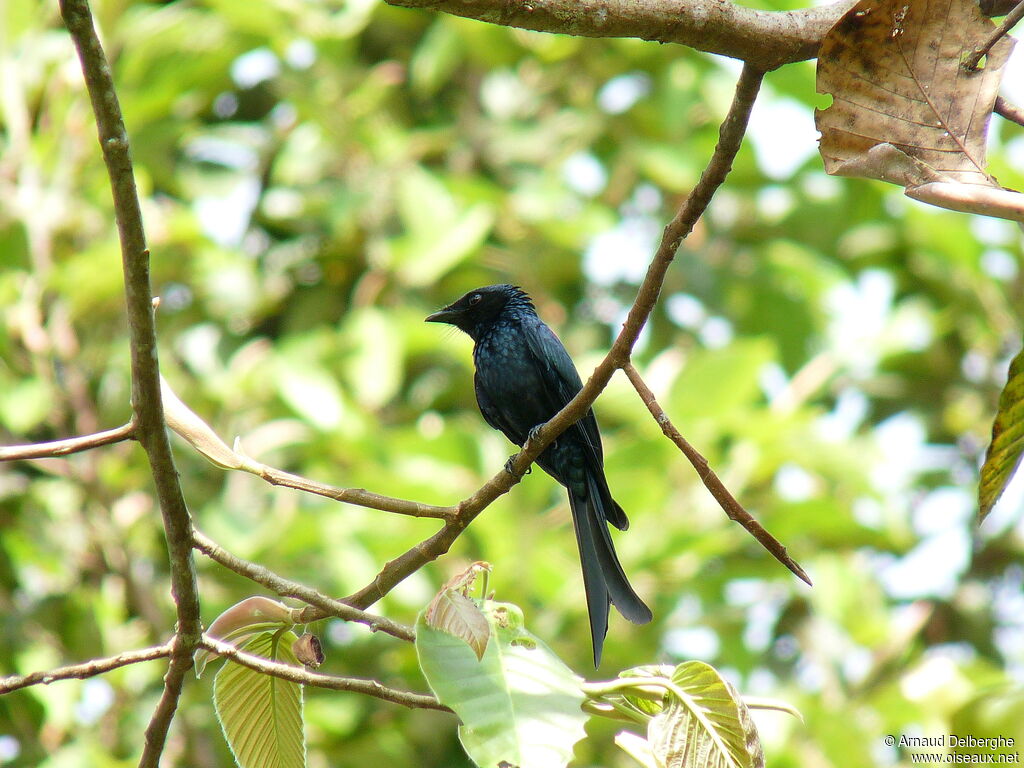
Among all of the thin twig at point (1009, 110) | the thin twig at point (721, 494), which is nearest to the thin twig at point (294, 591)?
the thin twig at point (721, 494)

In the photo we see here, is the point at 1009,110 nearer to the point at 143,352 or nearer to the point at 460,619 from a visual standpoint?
the point at 460,619

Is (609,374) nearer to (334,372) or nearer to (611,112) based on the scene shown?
(334,372)

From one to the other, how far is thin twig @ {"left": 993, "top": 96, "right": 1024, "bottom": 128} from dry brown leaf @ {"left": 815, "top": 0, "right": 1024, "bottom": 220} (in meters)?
0.03

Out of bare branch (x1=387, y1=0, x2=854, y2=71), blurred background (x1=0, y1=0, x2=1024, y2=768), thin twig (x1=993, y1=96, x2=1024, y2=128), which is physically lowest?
blurred background (x1=0, y1=0, x2=1024, y2=768)

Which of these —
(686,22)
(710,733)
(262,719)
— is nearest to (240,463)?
(262,719)

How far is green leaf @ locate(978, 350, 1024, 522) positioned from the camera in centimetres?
169

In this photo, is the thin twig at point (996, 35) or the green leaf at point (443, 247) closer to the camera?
the thin twig at point (996, 35)

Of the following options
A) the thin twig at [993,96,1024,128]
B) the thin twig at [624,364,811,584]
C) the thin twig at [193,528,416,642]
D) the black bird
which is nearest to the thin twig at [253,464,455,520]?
the thin twig at [193,528,416,642]

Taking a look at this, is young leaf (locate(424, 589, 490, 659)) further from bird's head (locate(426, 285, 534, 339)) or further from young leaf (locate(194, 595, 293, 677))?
bird's head (locate(426, 285, 534, 339))

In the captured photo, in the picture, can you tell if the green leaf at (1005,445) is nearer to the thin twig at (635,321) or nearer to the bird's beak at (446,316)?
the thin twig at (635,321)

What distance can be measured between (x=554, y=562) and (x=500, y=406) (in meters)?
0.99

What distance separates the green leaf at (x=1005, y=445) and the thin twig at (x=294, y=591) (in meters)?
0.96

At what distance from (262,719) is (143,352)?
732mm

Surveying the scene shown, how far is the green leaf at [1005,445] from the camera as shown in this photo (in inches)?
66.7
